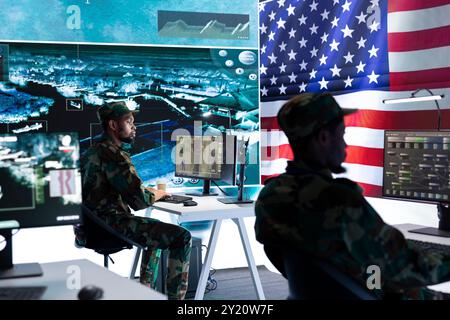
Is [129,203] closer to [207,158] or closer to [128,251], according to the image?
[207,158]

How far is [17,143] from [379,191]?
3.16m

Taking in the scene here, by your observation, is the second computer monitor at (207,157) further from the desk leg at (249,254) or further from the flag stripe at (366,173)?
the flag stripe at (366,173)

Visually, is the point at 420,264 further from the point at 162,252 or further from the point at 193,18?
the point at 193,18

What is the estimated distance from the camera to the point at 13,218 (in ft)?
7.09

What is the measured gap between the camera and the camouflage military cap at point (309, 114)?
6.21ft

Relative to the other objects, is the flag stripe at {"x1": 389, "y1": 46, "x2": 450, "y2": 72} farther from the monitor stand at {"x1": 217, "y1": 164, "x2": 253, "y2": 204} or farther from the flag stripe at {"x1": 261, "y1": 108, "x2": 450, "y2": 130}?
the monitor stand at {"x1": 217, "y1": 164, "x2": 253, "y2": 204}

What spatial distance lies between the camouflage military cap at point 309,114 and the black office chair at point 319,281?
1.22 ft

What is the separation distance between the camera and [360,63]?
4.86 metres

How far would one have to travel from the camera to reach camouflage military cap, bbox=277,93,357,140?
1892 millimetres

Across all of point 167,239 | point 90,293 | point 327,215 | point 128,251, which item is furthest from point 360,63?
point 90,293

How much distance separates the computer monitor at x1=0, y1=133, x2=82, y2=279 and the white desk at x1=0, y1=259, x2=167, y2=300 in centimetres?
7

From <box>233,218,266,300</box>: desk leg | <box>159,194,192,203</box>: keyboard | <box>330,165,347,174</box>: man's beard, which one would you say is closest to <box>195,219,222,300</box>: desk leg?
<box>233,218,266,300</box>: desk leg

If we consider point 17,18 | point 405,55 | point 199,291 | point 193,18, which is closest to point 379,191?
point 405,55

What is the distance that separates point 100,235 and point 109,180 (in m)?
0.36
